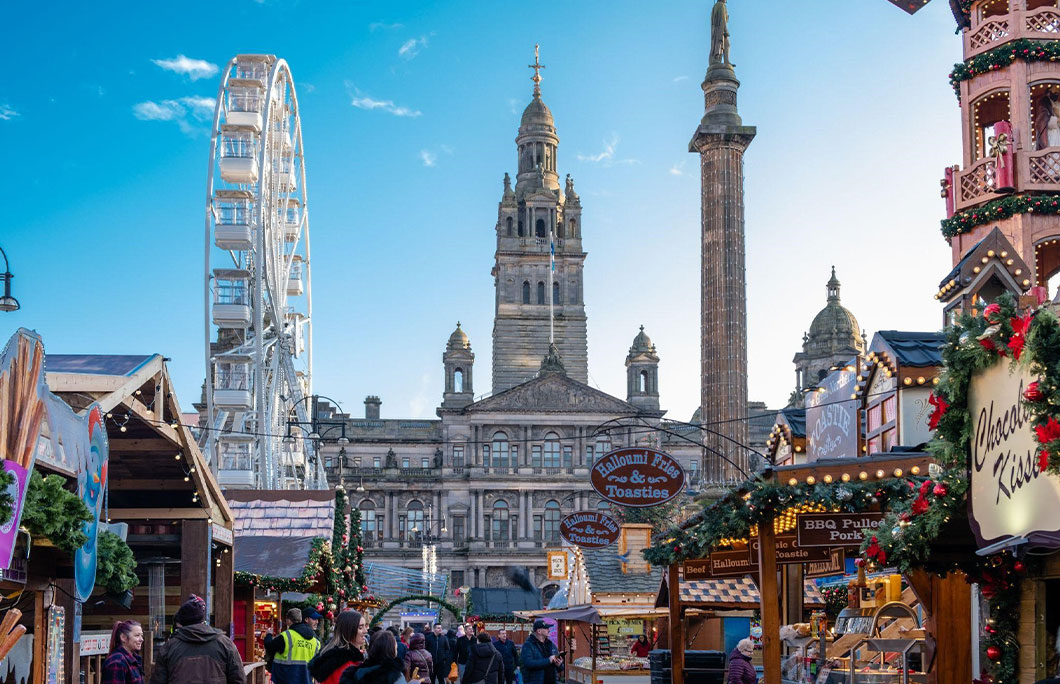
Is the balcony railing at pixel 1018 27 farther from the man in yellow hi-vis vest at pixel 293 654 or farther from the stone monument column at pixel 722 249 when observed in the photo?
the man in yellow hi-vis vest at pixel 293 654

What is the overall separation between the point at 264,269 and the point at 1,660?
29960mm

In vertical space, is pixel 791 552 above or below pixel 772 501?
below

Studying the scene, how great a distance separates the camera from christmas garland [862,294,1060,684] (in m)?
9.96

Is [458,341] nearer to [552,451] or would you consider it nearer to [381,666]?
[552,451]

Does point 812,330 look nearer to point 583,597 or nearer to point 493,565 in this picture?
point 493,565

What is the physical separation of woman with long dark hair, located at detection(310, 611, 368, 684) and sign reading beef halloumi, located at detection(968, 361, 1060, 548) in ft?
14.4

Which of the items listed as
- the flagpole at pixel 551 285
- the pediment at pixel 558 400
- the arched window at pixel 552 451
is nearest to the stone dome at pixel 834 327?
the pediment at pixel 558 400

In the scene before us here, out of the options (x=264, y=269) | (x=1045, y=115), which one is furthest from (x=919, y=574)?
(x=264, y=269)

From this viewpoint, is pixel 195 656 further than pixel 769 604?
No

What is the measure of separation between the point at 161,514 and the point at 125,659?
664 centimetres

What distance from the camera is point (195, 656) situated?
353 inches

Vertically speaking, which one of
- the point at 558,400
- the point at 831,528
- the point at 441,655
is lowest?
the point at 441,655

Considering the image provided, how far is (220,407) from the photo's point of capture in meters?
41.2

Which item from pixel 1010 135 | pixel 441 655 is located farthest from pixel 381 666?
pixel 1010 135
